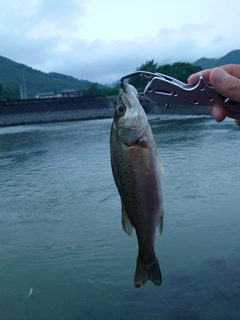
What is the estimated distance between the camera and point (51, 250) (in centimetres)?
651

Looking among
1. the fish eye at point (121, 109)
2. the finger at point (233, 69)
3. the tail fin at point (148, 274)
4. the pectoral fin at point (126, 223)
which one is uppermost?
the finger at point (233, 69)

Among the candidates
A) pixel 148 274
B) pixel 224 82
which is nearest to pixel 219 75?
pixel 224 82

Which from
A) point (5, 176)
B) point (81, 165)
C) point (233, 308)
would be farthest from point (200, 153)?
point (233, 308)

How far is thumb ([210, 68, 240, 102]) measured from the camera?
286 cm

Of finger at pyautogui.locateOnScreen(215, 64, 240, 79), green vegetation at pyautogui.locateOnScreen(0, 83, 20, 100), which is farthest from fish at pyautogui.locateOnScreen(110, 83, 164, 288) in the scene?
green vegetation at pyautogui.locateOnScreen(0, 83, 20, 100)

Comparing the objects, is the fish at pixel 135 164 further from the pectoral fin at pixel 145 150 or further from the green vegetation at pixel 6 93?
the green vegetation at pixel 6 93

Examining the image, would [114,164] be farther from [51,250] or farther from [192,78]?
[51,250]

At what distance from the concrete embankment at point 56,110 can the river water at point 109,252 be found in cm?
4474

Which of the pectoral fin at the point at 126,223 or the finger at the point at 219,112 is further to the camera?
the finger at the point at 219,112

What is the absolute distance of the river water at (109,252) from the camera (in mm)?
4812

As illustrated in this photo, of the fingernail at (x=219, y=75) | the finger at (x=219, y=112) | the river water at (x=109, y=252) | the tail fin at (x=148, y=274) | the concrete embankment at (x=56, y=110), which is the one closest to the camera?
the fingernail at (x=219, y=75)

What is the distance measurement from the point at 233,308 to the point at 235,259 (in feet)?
4.04

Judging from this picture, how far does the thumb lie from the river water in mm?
2931

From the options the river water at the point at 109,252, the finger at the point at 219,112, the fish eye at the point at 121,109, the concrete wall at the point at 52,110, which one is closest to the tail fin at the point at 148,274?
the fish eye at the point at 121,109
